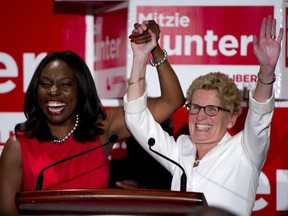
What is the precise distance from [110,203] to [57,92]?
96cm

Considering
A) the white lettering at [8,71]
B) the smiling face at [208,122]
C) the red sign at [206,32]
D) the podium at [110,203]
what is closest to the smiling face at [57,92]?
the smiling face at [208,122]

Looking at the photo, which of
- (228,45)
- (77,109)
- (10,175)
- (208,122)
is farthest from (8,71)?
(208,122)

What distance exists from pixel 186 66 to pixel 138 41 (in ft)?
1.98

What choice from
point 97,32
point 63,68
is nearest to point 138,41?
point 63,68

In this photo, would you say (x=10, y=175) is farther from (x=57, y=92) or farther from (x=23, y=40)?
(x=23, y=40)

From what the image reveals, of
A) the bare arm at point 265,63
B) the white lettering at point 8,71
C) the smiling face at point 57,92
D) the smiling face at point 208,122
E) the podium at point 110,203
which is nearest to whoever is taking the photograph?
the podium at point 110,203

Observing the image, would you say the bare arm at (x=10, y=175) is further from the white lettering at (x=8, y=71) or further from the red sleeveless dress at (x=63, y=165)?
the white lettering at (x=8, y=71)

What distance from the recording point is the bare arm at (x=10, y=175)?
281cm

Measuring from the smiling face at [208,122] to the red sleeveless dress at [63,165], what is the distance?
0.40 m

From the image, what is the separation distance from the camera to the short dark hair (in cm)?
290

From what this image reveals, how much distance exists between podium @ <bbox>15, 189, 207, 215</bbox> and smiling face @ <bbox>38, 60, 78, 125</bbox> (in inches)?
35.5

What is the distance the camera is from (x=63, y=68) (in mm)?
2893

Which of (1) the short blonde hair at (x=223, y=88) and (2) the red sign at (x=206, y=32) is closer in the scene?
(1) the short blonde hair at (x=223, y=88)

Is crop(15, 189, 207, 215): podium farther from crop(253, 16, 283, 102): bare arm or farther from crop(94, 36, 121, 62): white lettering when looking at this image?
crop(94, 36, 121, 62): white lettering
